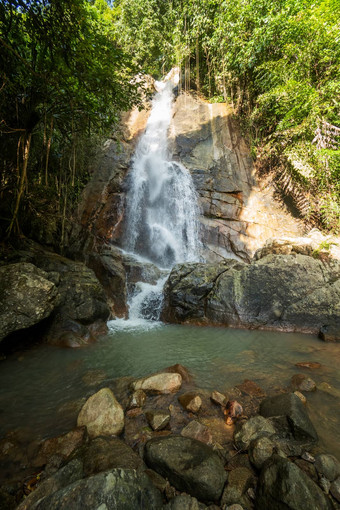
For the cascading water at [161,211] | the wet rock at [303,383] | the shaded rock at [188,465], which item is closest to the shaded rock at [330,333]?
the wet rock at [303,383]

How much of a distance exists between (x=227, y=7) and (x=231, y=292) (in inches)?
632

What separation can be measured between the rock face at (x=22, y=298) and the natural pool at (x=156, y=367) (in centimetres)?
69

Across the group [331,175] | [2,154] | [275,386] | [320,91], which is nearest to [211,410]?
[275,386]

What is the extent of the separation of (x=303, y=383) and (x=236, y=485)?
74.8 inches

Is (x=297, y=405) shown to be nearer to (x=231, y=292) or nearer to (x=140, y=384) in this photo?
(x=140, y=384)

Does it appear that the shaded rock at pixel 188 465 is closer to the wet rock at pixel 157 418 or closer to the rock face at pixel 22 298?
the wet rock at pixel 157 418

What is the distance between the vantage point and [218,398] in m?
2.61

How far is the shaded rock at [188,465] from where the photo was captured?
1524 mm

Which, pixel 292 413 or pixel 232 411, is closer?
pixel 292 413

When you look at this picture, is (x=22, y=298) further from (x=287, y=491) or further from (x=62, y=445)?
(x=287, y=491)

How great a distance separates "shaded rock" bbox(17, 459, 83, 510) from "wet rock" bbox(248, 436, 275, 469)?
4.23 ft

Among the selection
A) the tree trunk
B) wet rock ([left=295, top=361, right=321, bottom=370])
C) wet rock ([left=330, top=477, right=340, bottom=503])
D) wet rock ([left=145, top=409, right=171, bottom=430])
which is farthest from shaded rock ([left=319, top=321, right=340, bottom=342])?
the tree trunk

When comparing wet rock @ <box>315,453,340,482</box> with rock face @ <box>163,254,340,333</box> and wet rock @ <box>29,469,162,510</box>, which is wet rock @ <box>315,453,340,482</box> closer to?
wet rock @ <box>29,469,162,510</box>

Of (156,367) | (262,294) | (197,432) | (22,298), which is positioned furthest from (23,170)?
(262,294)
